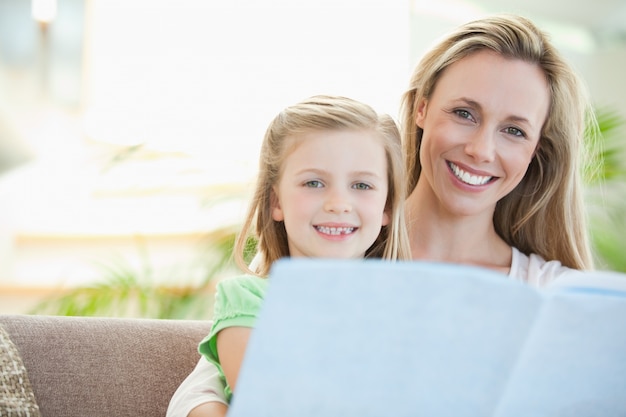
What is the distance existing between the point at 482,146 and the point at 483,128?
44 millimetres

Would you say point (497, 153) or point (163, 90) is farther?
point (163, 90)

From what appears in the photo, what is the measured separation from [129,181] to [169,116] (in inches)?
18.8

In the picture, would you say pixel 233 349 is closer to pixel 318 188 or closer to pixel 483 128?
pixel 318 188

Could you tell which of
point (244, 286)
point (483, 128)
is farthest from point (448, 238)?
point (244, 286)

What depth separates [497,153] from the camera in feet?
5.90

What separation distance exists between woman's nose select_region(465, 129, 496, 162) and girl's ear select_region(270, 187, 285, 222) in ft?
1.44

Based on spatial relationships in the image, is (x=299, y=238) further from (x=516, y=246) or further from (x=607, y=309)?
(x=516, y=246)

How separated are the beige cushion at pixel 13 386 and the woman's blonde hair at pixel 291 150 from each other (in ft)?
1.34

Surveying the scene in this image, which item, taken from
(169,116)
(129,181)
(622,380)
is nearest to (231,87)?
(169,116)

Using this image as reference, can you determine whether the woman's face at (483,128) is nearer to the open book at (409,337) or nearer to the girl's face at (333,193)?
the girl's face at (333,193)

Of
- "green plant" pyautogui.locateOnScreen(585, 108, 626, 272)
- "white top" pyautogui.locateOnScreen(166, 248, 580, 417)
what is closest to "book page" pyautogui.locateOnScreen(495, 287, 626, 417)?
"white top" pyautogui.locateOnScreen(166, 248, 580, 417)

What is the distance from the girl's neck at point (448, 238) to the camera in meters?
1.98

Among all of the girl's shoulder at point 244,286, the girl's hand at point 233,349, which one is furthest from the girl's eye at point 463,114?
the girl's hand at point 233,349

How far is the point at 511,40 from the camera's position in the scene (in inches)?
73.2
